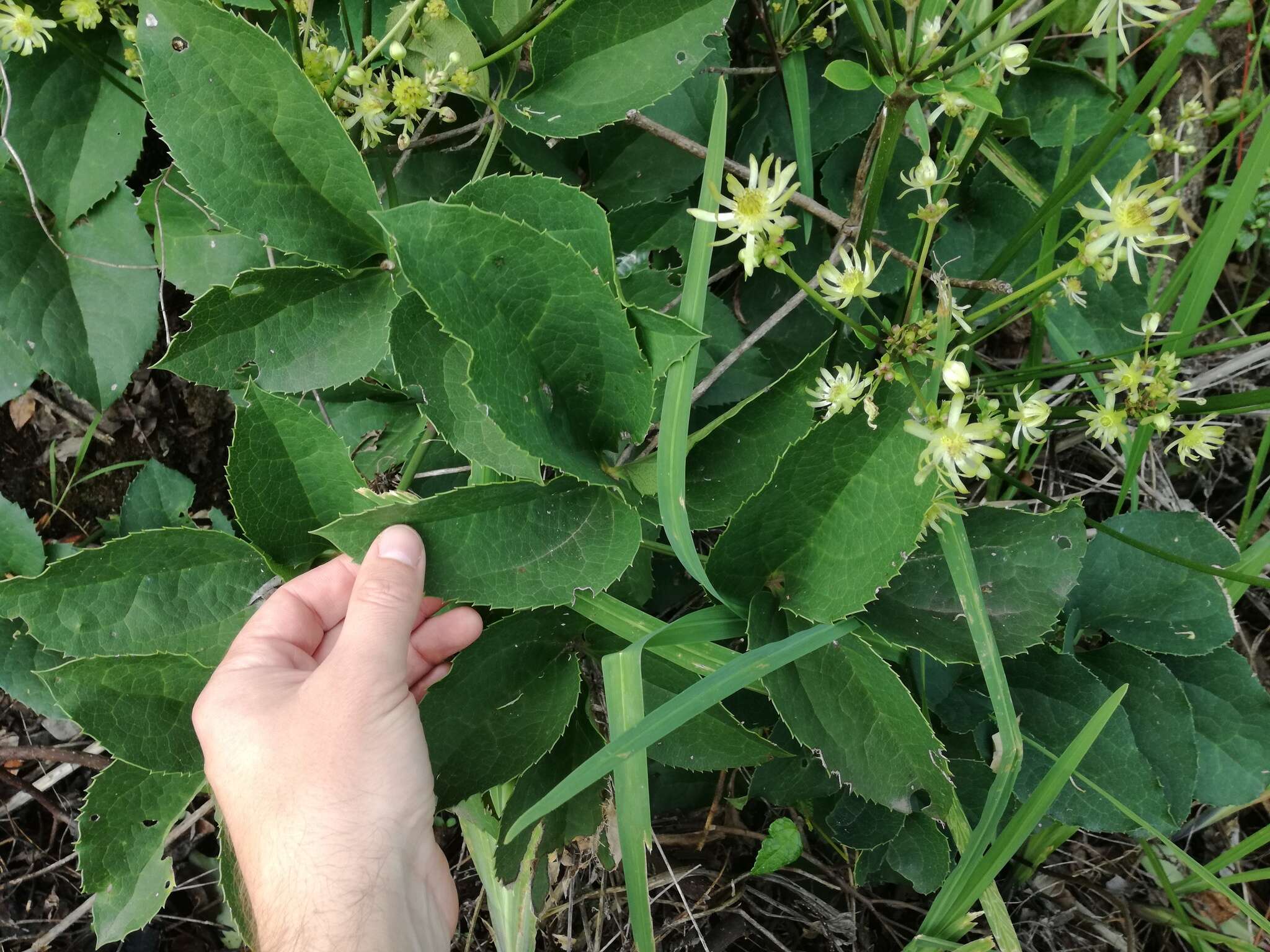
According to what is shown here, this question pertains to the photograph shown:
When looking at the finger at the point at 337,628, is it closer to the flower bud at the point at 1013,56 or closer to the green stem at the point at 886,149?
the green stem at the point at 886,149

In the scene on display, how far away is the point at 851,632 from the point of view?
45.4 inches

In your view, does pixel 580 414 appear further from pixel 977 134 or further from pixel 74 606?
pixel 74 606

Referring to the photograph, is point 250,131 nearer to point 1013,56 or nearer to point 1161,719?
point 1013,56

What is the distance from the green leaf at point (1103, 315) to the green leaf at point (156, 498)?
5.43 feet

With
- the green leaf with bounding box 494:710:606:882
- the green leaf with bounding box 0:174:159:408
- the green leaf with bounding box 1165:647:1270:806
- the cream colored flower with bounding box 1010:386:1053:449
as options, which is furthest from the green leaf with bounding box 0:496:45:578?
the green leaf with bounding box 1165:647:1270:806

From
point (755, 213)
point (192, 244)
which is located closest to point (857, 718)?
point (755, 213)

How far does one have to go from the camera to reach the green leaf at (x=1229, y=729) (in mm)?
1370

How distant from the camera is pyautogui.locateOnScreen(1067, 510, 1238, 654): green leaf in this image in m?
1.33

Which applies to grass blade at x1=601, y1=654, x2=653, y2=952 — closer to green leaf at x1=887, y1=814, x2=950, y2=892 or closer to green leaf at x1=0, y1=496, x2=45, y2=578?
green leaf at x1=887, y1=814, x2=950, y2=892

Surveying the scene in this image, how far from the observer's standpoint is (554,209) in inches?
45.9

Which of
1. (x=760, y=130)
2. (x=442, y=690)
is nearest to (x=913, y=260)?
(x=760, y=130)

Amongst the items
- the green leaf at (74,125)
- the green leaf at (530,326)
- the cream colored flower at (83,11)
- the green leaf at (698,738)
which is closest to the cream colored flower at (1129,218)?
the green leaf at (530,326)

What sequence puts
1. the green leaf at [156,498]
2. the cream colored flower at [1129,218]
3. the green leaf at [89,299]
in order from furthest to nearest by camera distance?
the green leaf at [156,498] → the green leaf at [89,299] → the cream colored flower at [1129,218]

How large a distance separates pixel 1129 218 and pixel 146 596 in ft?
4.52
